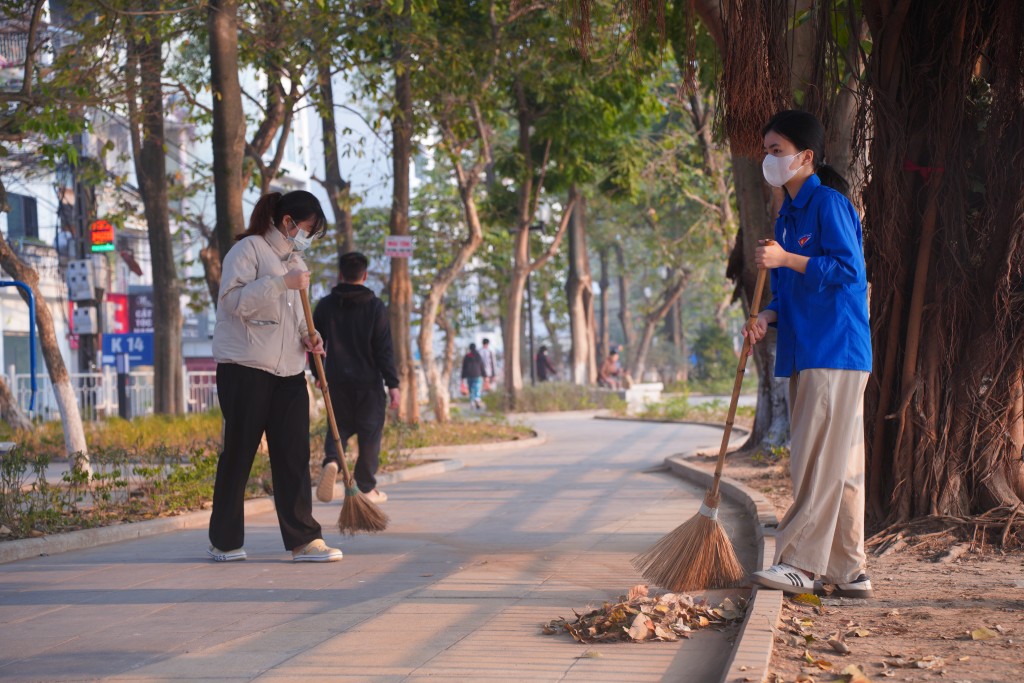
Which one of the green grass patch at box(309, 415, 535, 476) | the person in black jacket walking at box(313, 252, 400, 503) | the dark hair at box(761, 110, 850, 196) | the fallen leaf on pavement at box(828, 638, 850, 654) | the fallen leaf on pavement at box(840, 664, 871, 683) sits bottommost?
the green grass patch at box(309, 415, 535, 476)

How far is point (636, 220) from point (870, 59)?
35.9 meters

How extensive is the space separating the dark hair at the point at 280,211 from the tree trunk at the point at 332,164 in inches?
362

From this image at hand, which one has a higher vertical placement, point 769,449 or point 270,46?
point 270,46

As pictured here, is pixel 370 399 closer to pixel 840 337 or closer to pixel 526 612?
pixel 526 612

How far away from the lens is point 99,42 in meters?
14.8

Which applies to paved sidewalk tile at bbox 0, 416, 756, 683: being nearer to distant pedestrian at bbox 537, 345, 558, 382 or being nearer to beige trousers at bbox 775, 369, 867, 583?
beige trousers at bbox 775, 369, 867, 583

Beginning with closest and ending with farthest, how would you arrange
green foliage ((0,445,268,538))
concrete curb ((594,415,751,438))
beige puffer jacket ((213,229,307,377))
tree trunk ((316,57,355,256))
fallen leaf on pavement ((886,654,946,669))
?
fallen leaf on pavement ((886,654,946,669)) → beige puffer jacket ((213,229,307,377)) → green foliage ((0,445,268,538)) → tree trunk ((316,57,355,256)) → concrete curb ((594,415,751,438))

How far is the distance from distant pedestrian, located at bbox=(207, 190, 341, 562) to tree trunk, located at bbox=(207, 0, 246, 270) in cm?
608

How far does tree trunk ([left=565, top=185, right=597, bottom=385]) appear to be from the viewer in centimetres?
3231

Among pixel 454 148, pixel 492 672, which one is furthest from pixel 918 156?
pixel 454 148

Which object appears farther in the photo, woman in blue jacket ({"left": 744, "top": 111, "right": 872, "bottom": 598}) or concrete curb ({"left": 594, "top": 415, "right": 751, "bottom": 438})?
concrete curb ({"left": 594, "top": 415, "right": 751, "bottom": 438})

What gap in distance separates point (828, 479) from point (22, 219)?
32.8 m

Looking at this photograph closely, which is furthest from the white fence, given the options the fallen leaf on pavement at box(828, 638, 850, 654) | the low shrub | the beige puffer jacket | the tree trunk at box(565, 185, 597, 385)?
the fallen leaf on pavement at box(828, 638, 850, 654)

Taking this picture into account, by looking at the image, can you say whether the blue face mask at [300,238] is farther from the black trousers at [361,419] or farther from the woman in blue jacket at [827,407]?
the woman in blue jacket at [827,407]
